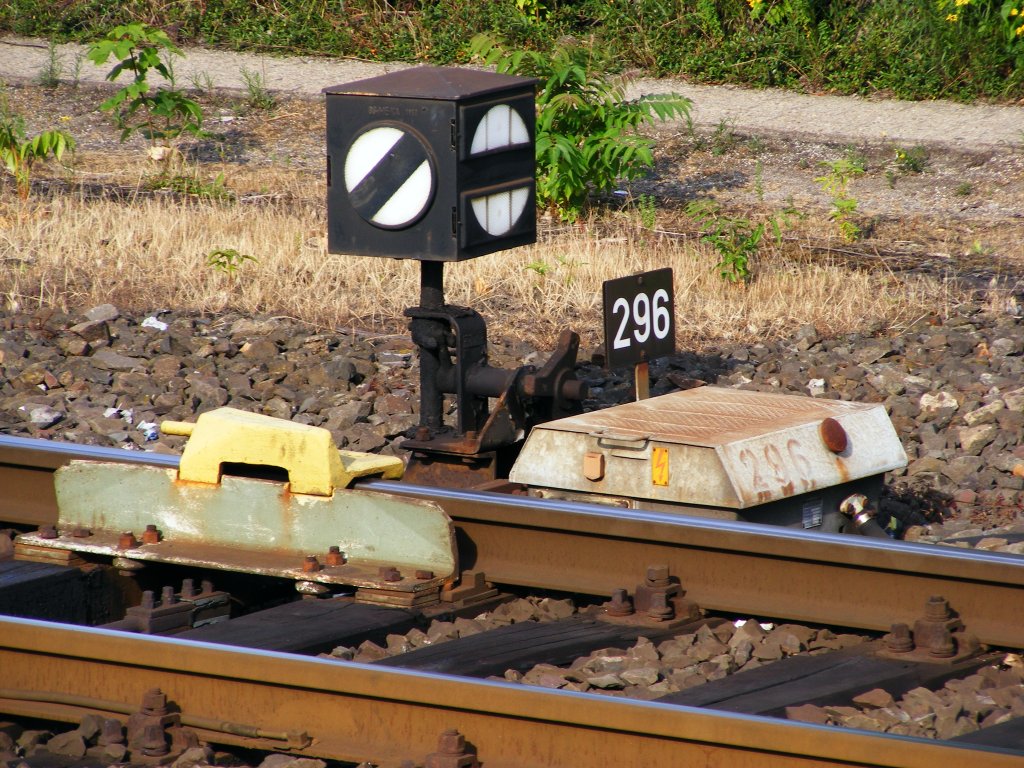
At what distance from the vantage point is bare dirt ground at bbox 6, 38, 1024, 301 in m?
10.2

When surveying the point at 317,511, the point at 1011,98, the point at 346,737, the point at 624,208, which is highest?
the point at 1011,98

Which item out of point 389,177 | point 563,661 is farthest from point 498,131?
point 563,661

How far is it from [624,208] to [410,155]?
6133mm

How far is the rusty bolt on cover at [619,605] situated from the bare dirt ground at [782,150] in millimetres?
4887

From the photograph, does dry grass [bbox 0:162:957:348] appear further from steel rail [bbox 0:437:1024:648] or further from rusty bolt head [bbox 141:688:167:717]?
rusty bolt head [bbox 141:688:167:717]

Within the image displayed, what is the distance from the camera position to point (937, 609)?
4027 millimetres

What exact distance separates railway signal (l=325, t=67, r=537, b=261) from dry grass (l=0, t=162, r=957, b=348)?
235 cm

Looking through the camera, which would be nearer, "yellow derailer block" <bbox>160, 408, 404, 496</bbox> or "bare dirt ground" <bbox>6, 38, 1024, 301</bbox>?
"yellow derailer block" <bbox>160, 408, 404, 496</bbox>

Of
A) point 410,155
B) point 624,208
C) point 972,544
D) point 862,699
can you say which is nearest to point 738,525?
point 862,699

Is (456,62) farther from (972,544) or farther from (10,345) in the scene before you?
(972,544)

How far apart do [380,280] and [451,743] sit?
526 cm

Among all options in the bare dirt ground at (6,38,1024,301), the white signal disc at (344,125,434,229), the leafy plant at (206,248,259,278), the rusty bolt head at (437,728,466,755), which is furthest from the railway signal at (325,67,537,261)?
the bare dirt ground at (6,38,1024,301)

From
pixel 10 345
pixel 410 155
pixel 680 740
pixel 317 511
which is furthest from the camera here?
pixel 10 345

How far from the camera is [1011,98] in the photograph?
14.3 m
